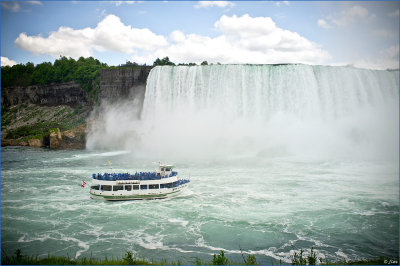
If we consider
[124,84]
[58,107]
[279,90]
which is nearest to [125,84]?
[124,84]

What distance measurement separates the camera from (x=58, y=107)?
70.4m

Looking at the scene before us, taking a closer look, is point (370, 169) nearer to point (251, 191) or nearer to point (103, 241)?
point (251, 191)

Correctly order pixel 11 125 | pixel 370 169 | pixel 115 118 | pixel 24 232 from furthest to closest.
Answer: pixel 11 125 → pixel 115 118 → pixel 370 169 → pixel 24 232

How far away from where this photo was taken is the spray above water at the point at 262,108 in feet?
162

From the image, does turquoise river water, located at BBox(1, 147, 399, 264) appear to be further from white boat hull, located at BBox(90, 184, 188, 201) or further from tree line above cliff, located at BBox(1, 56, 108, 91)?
tree line above cliff, located at BBox(1, 56, 108, 91)

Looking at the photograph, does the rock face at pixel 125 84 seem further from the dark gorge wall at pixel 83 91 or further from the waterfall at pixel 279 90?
the waterfall at pixel 279 90

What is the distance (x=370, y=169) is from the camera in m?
34.5

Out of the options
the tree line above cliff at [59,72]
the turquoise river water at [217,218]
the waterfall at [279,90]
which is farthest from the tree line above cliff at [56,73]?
the turquoise river water at [217,218]

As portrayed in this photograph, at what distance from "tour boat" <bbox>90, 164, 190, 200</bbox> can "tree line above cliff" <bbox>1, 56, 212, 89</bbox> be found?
50.2 m

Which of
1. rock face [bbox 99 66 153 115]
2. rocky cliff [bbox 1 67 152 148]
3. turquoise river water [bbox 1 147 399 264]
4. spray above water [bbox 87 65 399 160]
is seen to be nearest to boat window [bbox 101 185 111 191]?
turquoise river water [bbox 1 147 399 264]

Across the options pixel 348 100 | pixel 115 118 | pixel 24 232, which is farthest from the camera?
pixel 115 118

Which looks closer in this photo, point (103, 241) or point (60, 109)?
point (103, 241)

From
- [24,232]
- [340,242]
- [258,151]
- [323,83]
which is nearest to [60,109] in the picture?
[258,151]

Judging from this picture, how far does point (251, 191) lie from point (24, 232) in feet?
51.0
